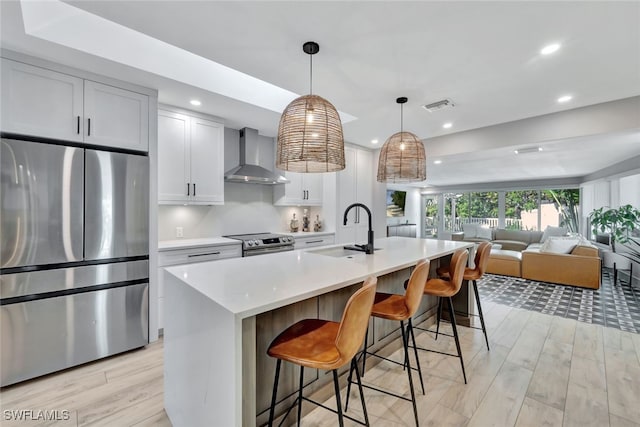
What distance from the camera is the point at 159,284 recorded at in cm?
283

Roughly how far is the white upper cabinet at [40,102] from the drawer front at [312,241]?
104 inches

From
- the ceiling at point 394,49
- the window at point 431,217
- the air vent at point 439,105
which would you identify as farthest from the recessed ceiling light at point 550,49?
the window at point 431,217

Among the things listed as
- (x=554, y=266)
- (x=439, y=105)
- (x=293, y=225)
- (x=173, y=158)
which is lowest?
(x=554, y=266)

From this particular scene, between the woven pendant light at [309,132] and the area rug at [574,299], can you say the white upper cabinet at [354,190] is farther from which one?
the woven pendant light at [309,132]

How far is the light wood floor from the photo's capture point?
1752 mm

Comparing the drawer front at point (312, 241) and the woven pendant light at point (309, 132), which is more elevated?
the woven pendant light at point (309, 132)

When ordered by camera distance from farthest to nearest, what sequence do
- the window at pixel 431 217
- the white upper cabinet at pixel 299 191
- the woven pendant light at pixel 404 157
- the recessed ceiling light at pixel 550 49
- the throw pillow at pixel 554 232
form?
1. the window at pixel 431 217
2. the throw pillow at pixel 554 232
3. the white upper cabinet at pixel 299 191
4. the woven pendant light at pixel 404 157
5. the recessed ceiling light at pixel 550 49

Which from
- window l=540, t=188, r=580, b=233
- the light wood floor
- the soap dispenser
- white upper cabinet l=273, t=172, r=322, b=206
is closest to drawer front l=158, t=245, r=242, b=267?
the light wood floor

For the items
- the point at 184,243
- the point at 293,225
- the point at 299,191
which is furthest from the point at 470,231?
the point at 184,243

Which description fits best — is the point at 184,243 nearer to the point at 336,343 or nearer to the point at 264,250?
the point at 264,250

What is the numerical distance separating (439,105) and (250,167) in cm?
243

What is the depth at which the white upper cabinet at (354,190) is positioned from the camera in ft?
15.1

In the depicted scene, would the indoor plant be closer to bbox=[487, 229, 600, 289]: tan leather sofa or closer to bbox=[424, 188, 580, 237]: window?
bbox=[487, 229, 600, 289]: tan leather sofa

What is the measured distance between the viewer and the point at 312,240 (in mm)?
4258
